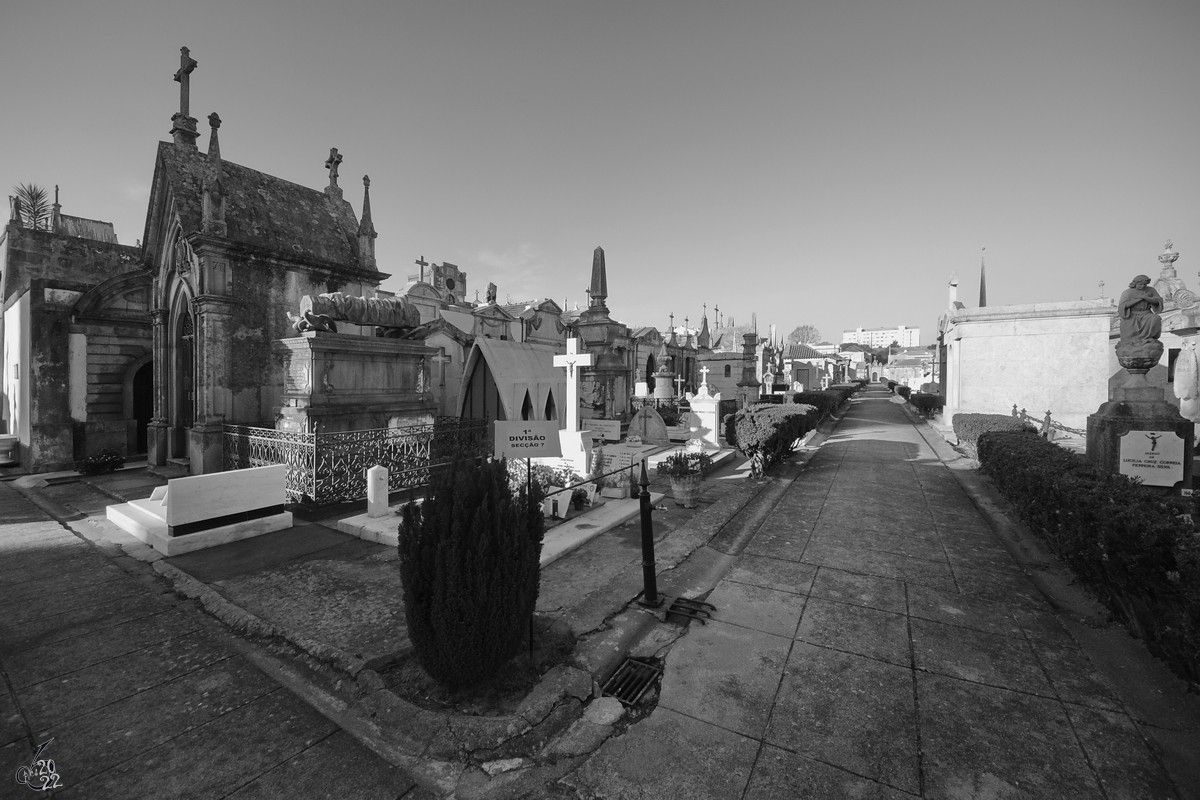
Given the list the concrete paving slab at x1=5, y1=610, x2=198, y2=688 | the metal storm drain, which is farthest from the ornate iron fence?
the metal storm drain

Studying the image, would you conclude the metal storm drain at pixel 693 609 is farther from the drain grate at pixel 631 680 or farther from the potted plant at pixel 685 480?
the potted plant at pixel 685 480

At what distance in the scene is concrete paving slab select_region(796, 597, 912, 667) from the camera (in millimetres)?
4109

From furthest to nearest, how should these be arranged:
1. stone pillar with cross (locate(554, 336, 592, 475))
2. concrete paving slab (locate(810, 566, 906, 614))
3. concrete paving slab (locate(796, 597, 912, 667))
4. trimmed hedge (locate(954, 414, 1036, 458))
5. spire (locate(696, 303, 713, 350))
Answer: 1. spire (locate(696, 303, 713, 350))
2. trimmed hedge (locate(954, 414, 1036, 458))
3. stone pillar with cross (locate(554, 336, 592, 475))
4. concrete paving slab (locate(810, 566, 906, 614))
5. concrete paving slab (locate(796, 597, 912, 667))

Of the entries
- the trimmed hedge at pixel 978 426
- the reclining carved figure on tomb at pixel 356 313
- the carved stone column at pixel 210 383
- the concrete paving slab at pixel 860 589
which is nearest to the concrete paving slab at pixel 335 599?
the concrete paving slab at pixel 860 589

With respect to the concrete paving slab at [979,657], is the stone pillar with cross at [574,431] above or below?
above

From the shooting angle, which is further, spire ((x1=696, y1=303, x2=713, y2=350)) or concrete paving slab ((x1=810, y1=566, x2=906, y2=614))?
spire ((x1=696, y1=303, x2=713, y2=350))

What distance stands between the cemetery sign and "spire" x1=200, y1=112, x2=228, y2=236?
27.8ft

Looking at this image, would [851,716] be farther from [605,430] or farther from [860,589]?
[605,430]

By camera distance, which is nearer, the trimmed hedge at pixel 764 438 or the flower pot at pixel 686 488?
the flower pot at pixel 686 488

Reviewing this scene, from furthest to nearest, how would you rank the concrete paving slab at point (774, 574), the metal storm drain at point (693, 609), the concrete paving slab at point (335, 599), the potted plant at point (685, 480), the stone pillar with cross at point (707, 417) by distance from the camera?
1. the stone pillar with cross at point (707, 417)
2. the potted plant at point (685, 480)
3. the concrete paving slab at point (774, 574)
4. the metal storm drain at point (693, 609)
5. the concrete paving slab at point (335, 599)

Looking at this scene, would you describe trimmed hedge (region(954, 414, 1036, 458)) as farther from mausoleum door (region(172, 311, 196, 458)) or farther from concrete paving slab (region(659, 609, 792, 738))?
mausoleum door (region(172, 311, 196, 458))

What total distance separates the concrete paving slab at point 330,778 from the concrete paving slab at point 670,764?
1024 millimetres

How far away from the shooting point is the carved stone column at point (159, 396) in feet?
39.9

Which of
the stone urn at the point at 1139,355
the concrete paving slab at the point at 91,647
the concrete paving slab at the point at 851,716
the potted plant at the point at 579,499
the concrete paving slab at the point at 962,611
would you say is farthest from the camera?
the potted plant at the point at 579,499
